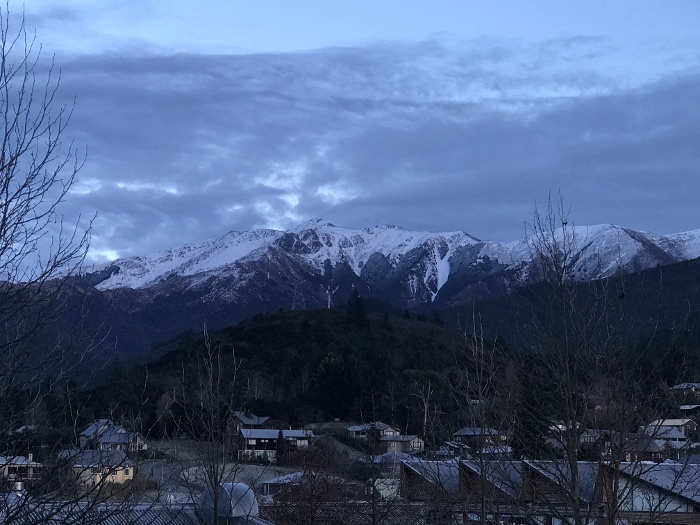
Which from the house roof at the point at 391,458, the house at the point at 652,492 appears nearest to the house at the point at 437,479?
the house roof at the point at 391,458

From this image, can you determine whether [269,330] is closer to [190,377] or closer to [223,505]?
[190,377]

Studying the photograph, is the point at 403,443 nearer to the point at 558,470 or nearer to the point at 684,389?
the point at 684,389

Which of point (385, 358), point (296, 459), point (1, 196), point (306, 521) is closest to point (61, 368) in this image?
point (1, 196)

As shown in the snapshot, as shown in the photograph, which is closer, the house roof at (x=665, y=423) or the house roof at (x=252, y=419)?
the house roof at (x=665, y=423)

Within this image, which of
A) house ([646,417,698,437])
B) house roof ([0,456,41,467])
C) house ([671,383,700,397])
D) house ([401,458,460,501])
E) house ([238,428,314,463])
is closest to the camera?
house roof ([0,456,41,467])

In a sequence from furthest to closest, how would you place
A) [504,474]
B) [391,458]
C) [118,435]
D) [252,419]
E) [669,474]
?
[252,419] < [391,458] < [669,474] < [504,474] < [118,435]

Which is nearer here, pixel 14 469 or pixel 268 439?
pixel 14 469

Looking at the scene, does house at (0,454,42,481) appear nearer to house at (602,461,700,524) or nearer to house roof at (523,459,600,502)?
house roof at (523,459,600,502)

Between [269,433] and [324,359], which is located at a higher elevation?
[324,359]

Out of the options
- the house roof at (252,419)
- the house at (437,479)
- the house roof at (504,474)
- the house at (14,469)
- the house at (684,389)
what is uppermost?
the house at (684,389)

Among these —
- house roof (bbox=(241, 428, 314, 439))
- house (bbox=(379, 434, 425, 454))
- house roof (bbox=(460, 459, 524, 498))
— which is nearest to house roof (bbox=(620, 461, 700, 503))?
house roof (bbox=(460, 459, 524, 498))

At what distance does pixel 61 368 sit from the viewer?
7.57 m

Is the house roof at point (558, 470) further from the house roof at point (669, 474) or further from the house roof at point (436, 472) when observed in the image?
the house roof at point (436, 472)

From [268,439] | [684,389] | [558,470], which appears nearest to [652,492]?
[684,389]
